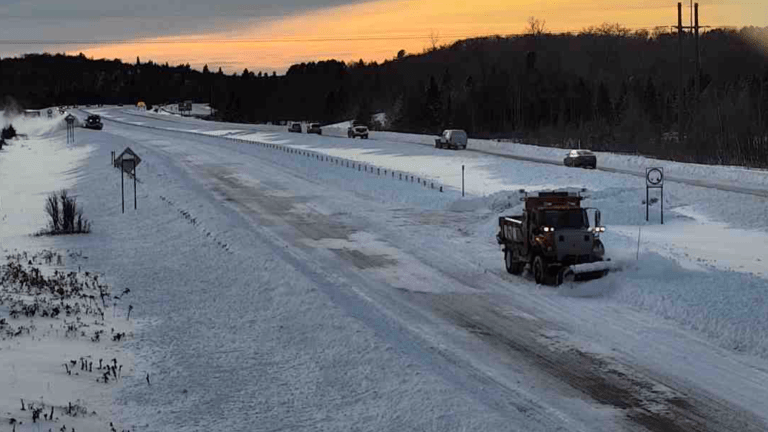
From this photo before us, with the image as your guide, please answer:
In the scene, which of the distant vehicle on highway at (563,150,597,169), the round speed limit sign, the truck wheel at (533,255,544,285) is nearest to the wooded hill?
the distant vehicle on highway at (563,150,597,169)

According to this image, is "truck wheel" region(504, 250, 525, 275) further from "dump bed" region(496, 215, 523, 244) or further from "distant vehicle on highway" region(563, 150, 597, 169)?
"distant vehicle on highway" region(563, 150, 597, 169)

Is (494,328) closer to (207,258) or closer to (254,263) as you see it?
(254,263)

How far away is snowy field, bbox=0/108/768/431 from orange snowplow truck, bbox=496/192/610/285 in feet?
1.65

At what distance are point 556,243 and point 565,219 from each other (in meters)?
0.94

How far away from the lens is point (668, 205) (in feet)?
122

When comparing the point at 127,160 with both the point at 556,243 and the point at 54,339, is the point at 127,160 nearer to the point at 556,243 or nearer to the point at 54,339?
the point at 556,243

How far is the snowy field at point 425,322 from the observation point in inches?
444

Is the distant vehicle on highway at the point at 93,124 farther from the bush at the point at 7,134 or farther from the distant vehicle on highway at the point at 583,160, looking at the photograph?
the distant vehicle on highway at the point at 583,160

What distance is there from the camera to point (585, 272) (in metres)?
18.9

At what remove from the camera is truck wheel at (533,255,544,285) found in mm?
19641

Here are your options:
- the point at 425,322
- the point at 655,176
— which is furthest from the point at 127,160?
the point at 425,322

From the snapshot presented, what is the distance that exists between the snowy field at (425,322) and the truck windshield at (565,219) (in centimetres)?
130

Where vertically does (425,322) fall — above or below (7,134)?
below

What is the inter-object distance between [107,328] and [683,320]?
10.3 m
